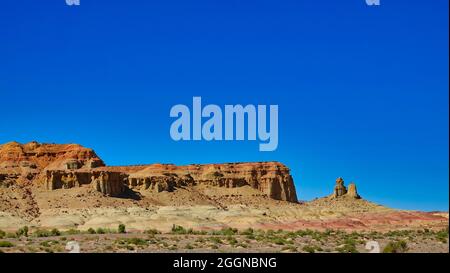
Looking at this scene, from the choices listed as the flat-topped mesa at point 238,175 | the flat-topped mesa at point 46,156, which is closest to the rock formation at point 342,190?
the flat-topped mesa at point 238,175

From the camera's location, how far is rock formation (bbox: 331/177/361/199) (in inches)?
4896

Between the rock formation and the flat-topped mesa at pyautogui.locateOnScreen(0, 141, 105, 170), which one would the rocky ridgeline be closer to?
the flat-topped mesa at pyautogui.locateOnScreen(0, 141, 105, 170)

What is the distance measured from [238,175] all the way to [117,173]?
4066cm

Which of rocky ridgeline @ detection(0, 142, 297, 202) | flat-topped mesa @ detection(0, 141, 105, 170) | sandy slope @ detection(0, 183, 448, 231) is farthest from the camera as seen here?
flat-topped mesa @ detection(0, 141, 105, 170)

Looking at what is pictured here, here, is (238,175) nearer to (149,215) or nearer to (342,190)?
(342,190)

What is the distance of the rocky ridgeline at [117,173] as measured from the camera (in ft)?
297

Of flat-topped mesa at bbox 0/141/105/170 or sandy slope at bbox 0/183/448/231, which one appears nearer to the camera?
sandy slope at bbox 0/183/448/231

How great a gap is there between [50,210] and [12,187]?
12.7 meters

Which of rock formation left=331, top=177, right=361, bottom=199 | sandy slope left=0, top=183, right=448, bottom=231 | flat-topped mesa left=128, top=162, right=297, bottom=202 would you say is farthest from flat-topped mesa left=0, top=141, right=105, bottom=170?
rock formation left=331, top=177, right=361, bottom=199

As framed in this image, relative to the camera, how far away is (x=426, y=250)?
108 feet

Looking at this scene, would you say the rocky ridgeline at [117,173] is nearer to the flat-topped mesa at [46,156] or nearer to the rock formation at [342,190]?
the flat-topped mesa at [46,156]

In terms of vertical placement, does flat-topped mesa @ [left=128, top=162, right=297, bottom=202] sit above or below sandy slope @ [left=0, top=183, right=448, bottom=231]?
above
